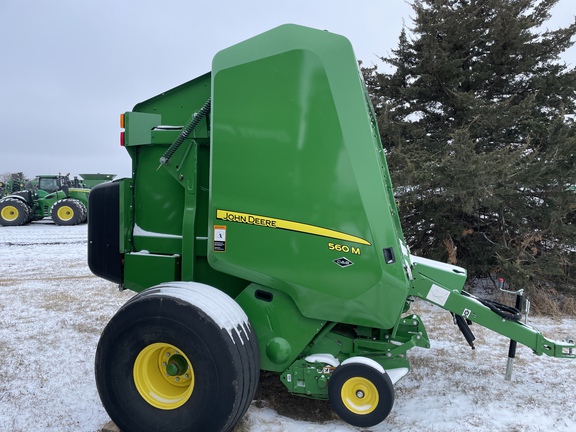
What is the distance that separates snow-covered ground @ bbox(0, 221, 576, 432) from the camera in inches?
114

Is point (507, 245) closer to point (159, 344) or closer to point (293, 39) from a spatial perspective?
point (293, 39)

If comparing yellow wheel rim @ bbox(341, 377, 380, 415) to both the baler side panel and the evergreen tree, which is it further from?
the evergreen tree

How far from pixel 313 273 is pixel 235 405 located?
0.88 m

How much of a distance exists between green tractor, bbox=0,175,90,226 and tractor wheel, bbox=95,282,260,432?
17265 millimetres

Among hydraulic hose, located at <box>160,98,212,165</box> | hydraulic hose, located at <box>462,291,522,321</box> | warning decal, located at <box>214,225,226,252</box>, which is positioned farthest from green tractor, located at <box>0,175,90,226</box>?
hydraulic hose, located at <box>462,291,522,321</box>

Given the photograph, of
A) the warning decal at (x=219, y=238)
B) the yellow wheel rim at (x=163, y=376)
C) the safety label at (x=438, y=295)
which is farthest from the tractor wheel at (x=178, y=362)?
the safety label at (x=438, y=295)

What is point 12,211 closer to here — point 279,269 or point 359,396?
point 279,269

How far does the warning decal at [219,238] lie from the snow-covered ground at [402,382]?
3.86ft

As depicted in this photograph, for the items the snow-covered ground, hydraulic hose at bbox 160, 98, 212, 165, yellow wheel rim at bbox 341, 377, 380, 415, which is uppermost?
hydraulic hose at bbox 160, 98, 212, 165

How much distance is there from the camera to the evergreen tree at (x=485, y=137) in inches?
232

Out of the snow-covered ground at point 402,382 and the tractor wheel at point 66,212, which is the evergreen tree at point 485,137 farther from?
the tractor wheel at point 66,212

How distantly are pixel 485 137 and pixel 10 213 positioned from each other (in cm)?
1849

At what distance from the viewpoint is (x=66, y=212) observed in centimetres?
1817

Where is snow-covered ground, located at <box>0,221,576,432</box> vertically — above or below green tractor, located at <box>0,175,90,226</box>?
below
